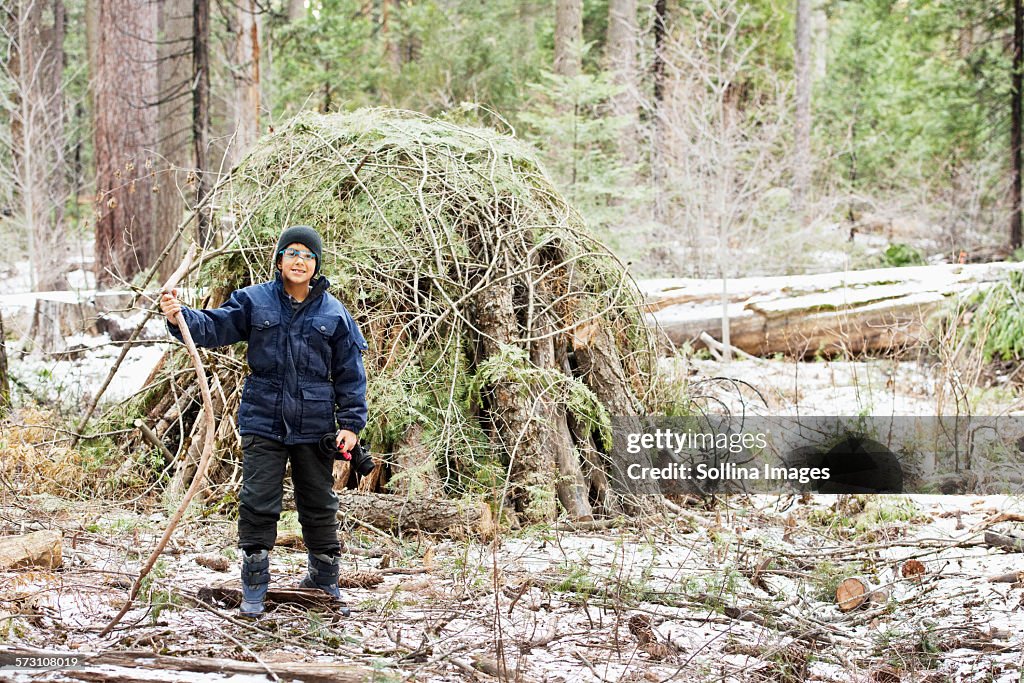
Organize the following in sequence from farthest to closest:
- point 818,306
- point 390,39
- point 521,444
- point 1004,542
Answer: point 390,39 < point 818,306 < point 521,444 < point 1004,542

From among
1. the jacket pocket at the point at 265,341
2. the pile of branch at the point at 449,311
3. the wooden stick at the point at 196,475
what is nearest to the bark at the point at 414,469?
the pile of branch at the point at 449,311

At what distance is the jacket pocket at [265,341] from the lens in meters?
3.84

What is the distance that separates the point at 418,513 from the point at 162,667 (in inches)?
79.2

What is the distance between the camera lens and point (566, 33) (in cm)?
1407

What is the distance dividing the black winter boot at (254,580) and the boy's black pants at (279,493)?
54 mm

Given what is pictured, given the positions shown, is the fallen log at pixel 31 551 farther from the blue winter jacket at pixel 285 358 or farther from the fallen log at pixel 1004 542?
the fallen log at pixel 1004 542

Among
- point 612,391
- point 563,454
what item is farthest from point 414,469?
point 612,391

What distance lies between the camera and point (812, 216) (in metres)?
15.4

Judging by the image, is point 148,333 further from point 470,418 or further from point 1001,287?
point 1001,287

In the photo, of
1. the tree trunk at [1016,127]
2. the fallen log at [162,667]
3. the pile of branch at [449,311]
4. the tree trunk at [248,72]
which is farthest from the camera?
the tree trunk at [1016,127]

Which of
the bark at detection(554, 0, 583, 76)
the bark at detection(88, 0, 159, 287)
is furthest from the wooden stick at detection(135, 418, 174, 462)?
the bark at detection(554, 0, 583, 76)

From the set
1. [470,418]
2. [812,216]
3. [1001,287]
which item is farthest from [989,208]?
[470,418]

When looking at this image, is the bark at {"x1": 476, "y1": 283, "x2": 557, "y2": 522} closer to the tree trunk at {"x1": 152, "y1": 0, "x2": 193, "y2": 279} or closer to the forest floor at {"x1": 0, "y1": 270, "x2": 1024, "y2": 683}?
the forest floor at {"x1": 0, "y1": 270, "x2": 1024, "y2": 683}

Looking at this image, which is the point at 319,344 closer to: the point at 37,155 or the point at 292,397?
the point at 292,397
